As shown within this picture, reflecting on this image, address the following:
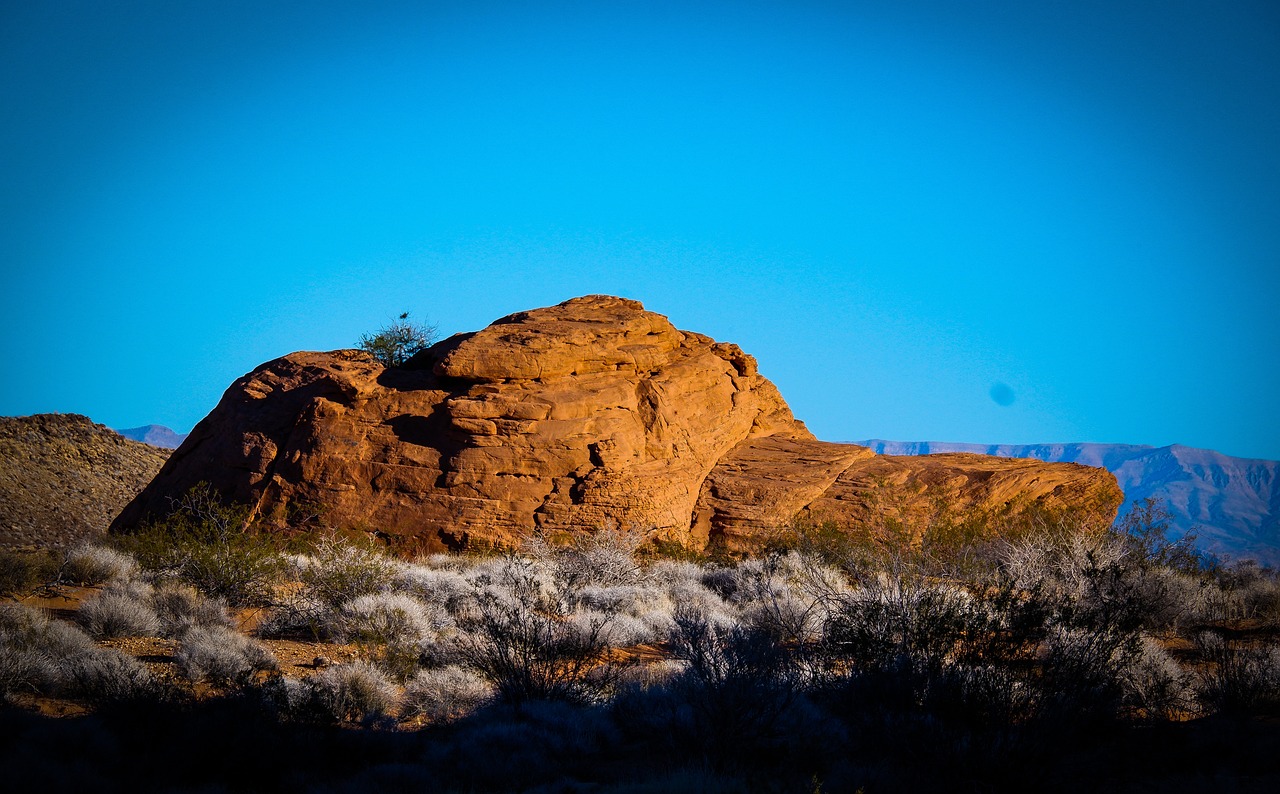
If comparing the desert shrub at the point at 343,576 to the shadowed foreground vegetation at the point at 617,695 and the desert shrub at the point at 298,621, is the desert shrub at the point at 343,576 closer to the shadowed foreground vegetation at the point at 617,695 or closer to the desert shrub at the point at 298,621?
the shadowed foreground vegetation at the point at 617,695

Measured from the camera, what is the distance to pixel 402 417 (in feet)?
75.1

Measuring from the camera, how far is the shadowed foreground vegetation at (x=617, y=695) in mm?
7363

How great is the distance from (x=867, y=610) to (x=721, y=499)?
1366 cm

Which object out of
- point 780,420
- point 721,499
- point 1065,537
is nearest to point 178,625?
point 721,499

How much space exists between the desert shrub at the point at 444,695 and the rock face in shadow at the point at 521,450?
34.0 feet

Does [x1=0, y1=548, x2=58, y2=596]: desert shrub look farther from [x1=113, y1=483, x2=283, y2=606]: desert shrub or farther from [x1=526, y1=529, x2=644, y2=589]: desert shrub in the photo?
[x1=526, y1=529, x2=644, y2=589]: desert shrub

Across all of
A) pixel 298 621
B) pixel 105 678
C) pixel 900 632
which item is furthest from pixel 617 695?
pixel 298 621

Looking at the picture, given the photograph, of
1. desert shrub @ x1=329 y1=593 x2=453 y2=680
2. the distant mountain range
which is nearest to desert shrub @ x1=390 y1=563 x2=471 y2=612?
desert shrub @ x1=329 y1=593 x2=453 y2=680

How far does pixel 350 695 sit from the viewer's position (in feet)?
31.2

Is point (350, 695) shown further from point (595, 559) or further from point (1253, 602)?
point (1253, 602)

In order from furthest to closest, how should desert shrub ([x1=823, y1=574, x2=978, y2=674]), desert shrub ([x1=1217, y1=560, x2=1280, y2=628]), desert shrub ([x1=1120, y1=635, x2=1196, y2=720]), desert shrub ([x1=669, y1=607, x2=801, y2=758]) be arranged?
1. desert shrub ([x1=1217, y1=560, x2=1280, y2=628])
2. desert shrub ([x1=1120, y1=635, x2=1196, y2=720])
3. desert shrub ([x1=823, y1=574, x2=978, y2=674])
4. desert shrub ([x1=669, y1=607, x2=801, y2=758])

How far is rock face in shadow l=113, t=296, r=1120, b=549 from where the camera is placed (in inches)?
845

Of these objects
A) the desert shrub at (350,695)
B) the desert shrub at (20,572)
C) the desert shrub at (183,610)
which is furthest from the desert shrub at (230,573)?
the desert shrub at (350,695)

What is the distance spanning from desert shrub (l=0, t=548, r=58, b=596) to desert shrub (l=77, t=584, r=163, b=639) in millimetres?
3190
